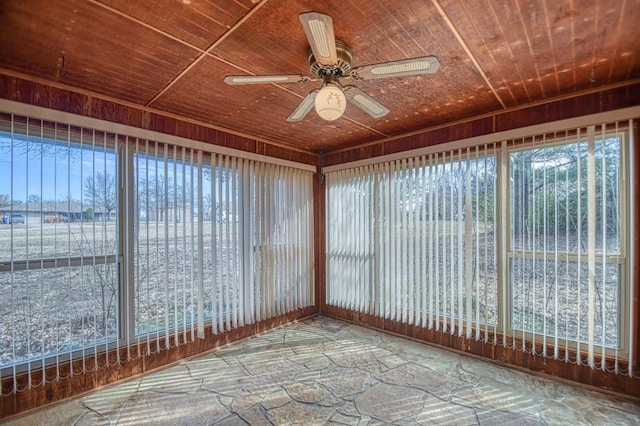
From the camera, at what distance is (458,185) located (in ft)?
10.2

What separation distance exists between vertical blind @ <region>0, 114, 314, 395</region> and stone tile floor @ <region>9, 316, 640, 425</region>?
364 mm

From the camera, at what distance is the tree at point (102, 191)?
2436 millimetres

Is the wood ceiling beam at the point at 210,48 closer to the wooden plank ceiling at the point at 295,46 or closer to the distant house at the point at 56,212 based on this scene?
the wooden plank ceiling at the point at 295,46

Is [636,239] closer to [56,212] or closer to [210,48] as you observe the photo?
[210,48]

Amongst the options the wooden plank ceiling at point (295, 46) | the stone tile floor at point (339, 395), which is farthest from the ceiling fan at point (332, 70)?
the stone tile floor at point (339, 395)

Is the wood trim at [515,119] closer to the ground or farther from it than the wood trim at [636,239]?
farther from it

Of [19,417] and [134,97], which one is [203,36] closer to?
[134,97]

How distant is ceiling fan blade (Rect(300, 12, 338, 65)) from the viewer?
1.23 m

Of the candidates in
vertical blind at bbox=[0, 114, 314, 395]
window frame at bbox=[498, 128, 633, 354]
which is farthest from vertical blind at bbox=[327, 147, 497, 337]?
vertical blind at bbox=[0, 114, 314, 395]

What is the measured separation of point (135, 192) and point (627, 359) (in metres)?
4.34

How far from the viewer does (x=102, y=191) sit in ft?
8.21

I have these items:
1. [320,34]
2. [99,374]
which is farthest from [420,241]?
[99,374]

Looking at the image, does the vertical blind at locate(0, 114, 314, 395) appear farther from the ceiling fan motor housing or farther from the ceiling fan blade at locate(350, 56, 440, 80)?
the ceiling fan blade at locate(350, 56, 440, 80)

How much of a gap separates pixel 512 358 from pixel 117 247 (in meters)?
3.82
